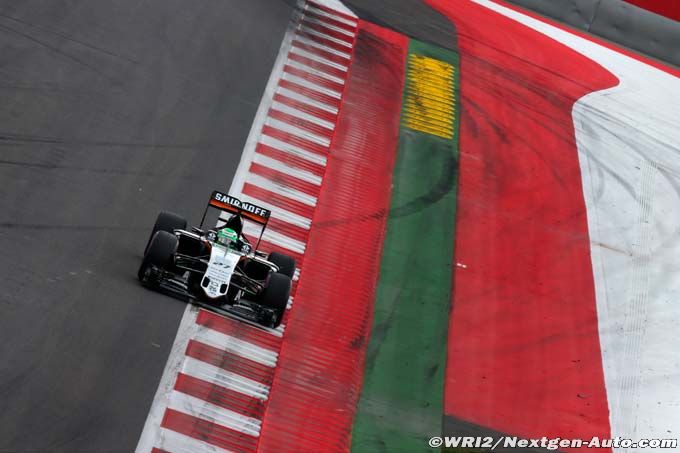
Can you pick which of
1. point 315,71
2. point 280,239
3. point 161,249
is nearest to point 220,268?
point 161,249

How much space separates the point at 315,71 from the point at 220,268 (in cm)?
1014

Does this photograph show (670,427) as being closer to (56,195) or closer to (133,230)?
(133,230)

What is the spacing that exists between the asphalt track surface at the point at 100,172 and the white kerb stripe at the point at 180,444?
15.6 inches

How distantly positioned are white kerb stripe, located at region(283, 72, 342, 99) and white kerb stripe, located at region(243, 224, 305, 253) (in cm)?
587

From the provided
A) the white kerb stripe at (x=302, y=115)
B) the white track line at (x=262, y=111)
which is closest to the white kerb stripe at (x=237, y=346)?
the white track line at (x=262, y=111)

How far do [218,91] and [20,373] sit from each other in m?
9.49

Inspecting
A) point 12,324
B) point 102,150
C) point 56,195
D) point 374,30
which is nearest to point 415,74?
point 374,30

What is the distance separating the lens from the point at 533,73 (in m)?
25.7

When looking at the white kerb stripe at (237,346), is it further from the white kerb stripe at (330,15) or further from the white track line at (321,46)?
the white kerb stripe at (330,15)

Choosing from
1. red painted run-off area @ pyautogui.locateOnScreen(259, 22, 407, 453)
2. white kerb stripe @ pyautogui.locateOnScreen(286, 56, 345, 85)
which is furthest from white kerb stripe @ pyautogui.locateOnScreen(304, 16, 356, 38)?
white kerb stripe @ pyautogui.locateOnScreen(286, 56, 345, 85)

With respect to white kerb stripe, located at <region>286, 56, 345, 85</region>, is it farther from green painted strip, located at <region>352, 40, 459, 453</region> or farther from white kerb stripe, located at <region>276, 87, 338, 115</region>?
green painted strip, located at <region>352, 40, 459, 453</region>

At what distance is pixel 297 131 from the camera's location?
19.9m

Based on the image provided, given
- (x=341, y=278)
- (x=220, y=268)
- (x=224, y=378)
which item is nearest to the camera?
(x=220, y=268)

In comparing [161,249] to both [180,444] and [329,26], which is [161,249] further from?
[329,26]
